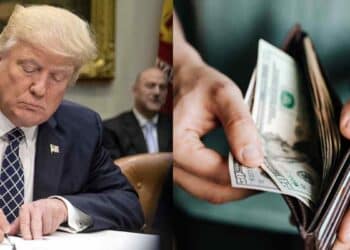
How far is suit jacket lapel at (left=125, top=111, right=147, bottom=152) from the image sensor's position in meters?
1.30

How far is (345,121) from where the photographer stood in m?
1.26

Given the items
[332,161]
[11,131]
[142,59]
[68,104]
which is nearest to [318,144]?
[332,161]

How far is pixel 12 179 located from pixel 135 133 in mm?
280

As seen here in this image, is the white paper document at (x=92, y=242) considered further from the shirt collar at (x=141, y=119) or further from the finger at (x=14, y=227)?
the shirt collar at (x=141, y=119)

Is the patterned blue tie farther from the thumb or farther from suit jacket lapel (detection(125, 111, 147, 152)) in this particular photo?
suit jacket lapel (detection(125, 111, 147, 152))

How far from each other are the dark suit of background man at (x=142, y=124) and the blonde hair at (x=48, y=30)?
0.48 ft

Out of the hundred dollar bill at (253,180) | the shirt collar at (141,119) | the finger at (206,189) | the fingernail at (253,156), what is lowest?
the finger at (206,189)

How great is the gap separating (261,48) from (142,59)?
0.27m

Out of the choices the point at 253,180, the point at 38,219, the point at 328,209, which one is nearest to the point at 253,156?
the point at 253,180

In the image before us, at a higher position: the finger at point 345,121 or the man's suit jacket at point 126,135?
the finger at point 345,121

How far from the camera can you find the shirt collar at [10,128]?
120cm

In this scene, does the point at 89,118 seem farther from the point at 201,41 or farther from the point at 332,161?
the point at 332,161

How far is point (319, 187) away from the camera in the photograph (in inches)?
49.8

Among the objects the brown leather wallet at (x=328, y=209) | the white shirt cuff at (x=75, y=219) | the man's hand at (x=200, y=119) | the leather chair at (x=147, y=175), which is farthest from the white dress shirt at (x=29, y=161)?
the brown leather wallet at (x=328, y=209)
